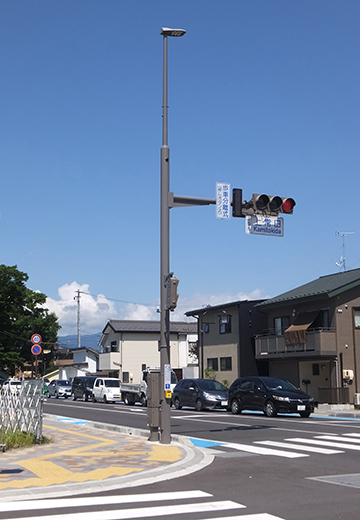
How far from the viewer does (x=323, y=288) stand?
35875 millimetres

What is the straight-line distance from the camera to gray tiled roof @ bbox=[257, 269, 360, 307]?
33.8 m

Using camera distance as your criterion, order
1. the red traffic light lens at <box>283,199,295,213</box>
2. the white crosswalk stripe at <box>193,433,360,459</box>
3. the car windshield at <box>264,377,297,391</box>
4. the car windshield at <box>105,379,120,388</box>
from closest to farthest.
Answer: the white crosswalk stripe at <box>193,433,360,459</box> < the red traffic light lens at <box>283,199,295,213</box> < the car windshield at <box>264,377,297,391</box> < the car windshield at <box>105,379,120,388</box>

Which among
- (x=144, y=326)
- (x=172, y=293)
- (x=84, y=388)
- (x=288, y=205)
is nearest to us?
(x=172, y=293)

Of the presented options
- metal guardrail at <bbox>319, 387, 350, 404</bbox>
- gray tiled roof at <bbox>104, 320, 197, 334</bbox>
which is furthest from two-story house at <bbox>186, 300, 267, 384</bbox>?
gray tiled roof at <bbox>104, 320, 197, 334</bbox>

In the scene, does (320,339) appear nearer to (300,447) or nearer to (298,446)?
(298,446)

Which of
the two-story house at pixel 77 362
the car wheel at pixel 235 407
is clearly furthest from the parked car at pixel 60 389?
the car wheel at pixel 235 407

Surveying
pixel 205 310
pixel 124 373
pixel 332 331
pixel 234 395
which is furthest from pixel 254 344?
pixel 124 373

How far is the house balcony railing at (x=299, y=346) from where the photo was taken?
33000 mm

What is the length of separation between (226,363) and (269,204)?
30.3 m

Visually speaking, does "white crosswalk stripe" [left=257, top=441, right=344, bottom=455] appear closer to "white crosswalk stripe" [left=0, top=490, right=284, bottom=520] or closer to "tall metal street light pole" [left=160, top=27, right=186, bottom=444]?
"tall metal street light pole" [left=160, top=27, right=186, bottom=444]

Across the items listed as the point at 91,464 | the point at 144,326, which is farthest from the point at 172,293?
the point at 144,326

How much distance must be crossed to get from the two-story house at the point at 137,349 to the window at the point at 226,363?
17579mm

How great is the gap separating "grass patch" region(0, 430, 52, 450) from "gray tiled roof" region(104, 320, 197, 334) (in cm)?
4881

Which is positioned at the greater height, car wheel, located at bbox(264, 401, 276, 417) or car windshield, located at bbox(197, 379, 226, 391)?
car windshield, located at bbox(197, 379, 226, 391)
